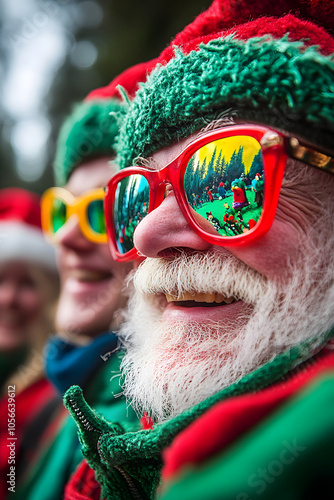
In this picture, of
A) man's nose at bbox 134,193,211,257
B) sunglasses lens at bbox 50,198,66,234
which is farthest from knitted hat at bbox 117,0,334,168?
sunglasses lens at bbox 50,198,66,234

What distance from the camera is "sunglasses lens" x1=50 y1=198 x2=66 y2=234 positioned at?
1.95 metres

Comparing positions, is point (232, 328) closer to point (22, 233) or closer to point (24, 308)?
point (24, 308)

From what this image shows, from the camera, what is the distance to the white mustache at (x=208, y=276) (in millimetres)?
896

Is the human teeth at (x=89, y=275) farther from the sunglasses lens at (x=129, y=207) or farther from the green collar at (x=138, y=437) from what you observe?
the green collar at (x=138, y=437)

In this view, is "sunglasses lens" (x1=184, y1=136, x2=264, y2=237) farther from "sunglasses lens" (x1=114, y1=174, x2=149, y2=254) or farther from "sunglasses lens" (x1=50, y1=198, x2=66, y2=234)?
"sunglasses lens" (x1=50, y1=198, x2=66, y2=234)

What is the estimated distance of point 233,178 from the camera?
0.85 meters

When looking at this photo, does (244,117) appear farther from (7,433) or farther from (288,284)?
(7,433)

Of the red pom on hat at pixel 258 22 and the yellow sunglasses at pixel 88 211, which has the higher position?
the red pom on hat at pixel 258 22

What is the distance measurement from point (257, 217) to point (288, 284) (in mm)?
165

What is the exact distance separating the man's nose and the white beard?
41 mm

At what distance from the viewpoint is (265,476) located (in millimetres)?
493

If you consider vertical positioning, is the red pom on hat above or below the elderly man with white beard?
above

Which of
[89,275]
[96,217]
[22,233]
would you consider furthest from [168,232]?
[22,233]

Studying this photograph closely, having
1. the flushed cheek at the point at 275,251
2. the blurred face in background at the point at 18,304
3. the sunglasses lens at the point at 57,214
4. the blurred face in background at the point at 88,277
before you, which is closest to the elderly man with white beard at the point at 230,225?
the flushed cheek at the point at 275,251
